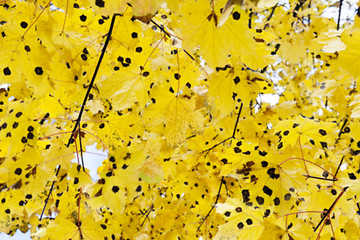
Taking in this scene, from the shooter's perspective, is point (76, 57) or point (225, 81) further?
point (76, 57)

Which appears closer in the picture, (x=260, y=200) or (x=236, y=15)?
(x=236, y=15)

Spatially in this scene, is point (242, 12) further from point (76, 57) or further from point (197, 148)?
point (197, 148)

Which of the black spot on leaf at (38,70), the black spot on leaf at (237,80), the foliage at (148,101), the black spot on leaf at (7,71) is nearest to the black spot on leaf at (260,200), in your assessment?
the foliage at (148,101)

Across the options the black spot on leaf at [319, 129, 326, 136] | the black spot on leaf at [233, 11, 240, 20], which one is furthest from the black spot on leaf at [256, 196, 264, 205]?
the black spot on leaf at [233, 11, 240, 20]

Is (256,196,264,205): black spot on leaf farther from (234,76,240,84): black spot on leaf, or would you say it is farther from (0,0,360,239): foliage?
(234,76,240,84): black spot on leaf

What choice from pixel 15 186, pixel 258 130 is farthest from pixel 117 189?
pixel 258 130

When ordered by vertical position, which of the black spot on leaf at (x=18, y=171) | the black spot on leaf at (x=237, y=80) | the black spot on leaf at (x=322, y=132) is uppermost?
the black spot on leaf at (x=237, y=80)

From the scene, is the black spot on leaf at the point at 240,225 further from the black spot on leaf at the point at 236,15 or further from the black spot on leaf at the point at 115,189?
the black spot on leaf at the point at 236,15

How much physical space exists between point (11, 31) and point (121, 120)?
0.73 meters

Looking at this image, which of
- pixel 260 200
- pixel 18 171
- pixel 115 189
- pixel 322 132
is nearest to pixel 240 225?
pixel 260 200

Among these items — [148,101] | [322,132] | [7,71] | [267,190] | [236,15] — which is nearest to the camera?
[236,15]

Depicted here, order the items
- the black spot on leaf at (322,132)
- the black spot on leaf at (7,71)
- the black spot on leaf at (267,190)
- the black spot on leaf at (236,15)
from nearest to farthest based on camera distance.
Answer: the black spot on leaf at (236,15)
the black spot on leaf at (7,71)
the black spot on leaf at (267,190)
the black spot on leaf at (322,132)

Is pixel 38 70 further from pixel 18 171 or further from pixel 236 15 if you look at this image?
pixel 236 15

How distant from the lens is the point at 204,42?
0.84 metres
